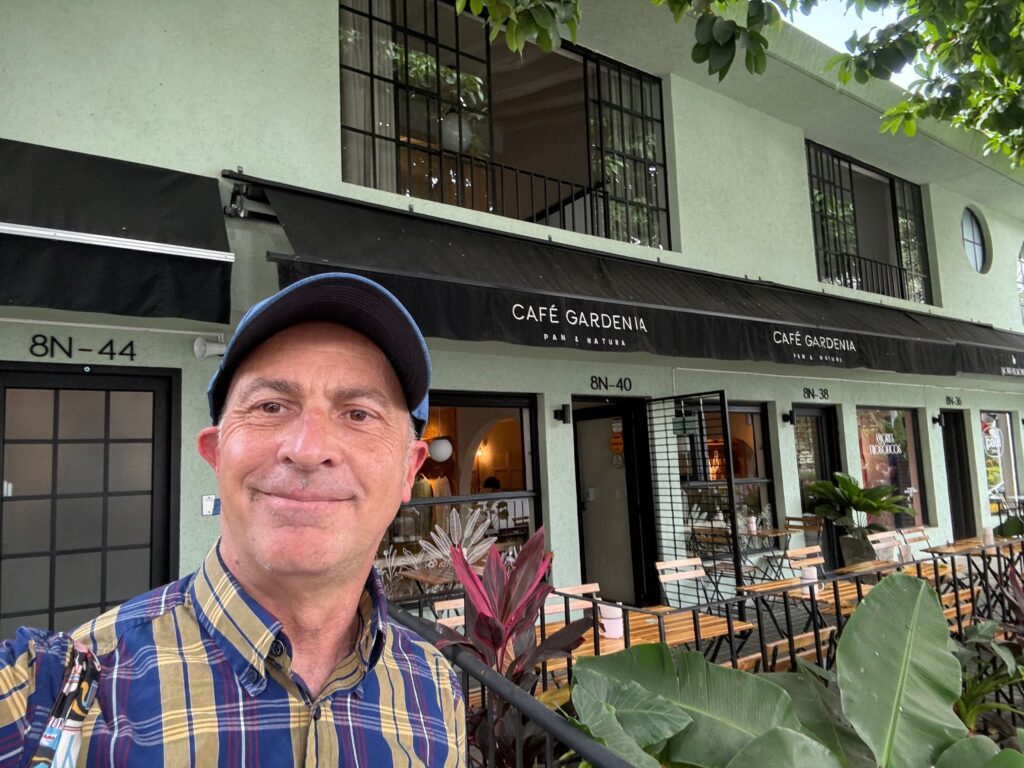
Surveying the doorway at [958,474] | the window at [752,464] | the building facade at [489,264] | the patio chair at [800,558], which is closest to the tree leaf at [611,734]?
the building facade at [489,264]

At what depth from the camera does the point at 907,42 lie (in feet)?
15.3

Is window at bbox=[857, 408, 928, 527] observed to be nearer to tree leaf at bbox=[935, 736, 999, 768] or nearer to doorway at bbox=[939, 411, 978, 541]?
doorway at bbox=[939, 411, 978, 541]

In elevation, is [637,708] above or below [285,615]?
below

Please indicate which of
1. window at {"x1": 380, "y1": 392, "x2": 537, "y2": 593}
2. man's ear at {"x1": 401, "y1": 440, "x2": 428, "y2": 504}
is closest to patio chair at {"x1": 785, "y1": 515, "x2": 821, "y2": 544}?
window at {"x1": 380, "y1": 392, "x2": 537, "y2": 593}

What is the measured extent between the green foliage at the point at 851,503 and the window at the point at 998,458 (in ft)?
16.6

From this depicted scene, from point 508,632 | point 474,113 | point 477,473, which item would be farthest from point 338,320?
point 474,113

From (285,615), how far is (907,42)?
568 centimetres

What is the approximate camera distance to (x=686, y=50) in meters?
7.05

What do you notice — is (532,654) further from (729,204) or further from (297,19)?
(729,204)

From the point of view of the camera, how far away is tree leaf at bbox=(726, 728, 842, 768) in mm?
1707

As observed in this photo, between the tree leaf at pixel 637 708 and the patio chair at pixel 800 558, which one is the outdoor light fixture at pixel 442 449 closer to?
the patio chair at pixel 800 558

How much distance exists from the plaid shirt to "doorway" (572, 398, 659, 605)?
620 cm

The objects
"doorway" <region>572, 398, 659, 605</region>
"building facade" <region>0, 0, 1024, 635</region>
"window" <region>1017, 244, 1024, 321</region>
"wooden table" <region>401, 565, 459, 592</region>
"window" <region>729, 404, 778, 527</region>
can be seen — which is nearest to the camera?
"building facade" <region>0, 0, 1024, 635</region>

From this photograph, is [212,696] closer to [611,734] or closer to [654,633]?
[611,734]
